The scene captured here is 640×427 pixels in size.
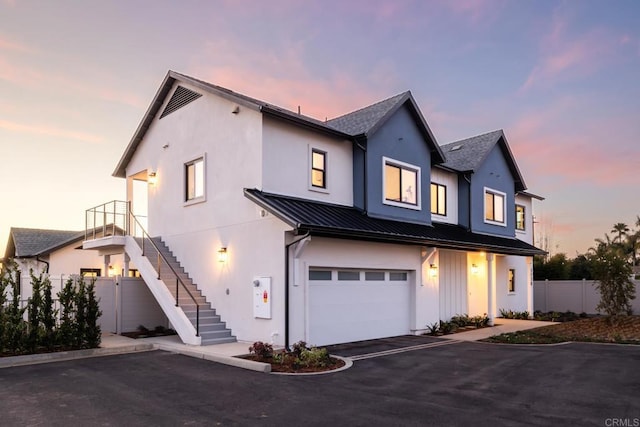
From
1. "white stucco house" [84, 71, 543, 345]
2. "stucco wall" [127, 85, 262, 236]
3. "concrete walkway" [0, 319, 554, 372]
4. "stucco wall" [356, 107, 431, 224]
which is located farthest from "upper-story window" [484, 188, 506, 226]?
"stucco wall" [127, 85, 262, 236]

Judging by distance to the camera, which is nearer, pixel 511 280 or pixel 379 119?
pixel 379 119

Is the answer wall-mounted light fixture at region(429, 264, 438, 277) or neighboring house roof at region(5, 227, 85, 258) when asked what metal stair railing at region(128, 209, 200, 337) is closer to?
wall-mounted light fixture at region(429, 264, 438, 277)

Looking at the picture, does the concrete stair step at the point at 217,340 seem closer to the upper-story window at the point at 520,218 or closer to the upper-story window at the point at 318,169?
the upper-story window at the point at 318,169

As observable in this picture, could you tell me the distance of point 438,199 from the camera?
20984 millimetres

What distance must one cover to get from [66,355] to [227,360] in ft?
14.1

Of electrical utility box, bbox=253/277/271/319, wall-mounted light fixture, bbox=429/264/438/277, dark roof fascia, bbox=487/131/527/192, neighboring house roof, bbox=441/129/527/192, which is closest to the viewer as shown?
electrical utility box, bbox=253/277/271/319

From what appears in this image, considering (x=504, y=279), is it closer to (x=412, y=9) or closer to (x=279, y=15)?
(x=412, y=9)

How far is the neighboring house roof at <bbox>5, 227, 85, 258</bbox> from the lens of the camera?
27.3 metres

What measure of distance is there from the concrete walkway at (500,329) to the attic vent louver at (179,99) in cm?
1233

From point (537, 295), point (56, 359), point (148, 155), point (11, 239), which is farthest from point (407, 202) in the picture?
point (11, 239)

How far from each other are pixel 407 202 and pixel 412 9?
23.0ft

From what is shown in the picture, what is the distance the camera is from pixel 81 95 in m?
18.9
